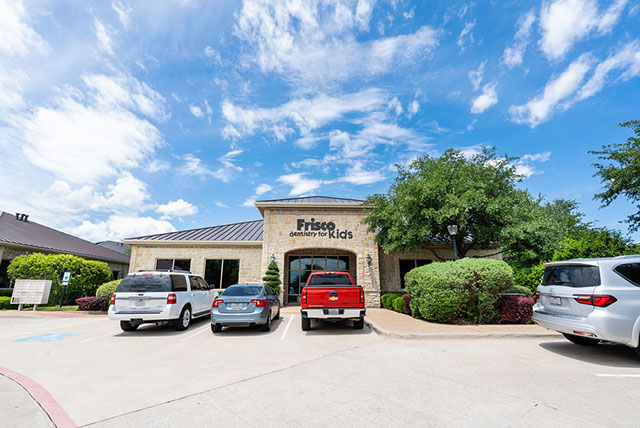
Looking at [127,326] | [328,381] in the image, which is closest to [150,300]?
[127,326]

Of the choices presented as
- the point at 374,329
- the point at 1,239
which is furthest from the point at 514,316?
the point at 1,239

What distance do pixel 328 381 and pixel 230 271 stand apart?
16.0m

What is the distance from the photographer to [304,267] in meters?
20.1

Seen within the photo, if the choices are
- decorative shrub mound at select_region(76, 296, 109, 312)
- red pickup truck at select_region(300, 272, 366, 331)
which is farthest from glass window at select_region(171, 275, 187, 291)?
decorative shrub mound at select_region(76, 296, 109, 312)

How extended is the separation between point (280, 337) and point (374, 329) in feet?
9.95

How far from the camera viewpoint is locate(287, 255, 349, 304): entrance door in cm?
1981

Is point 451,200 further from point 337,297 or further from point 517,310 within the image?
point 337,297

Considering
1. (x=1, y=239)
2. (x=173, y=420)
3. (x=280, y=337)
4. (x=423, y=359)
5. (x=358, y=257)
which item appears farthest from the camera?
(x=358, y=257)

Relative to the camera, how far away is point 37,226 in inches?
897

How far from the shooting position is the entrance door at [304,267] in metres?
19.8

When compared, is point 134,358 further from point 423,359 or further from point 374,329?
point 374,329

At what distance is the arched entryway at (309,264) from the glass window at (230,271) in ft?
10.3

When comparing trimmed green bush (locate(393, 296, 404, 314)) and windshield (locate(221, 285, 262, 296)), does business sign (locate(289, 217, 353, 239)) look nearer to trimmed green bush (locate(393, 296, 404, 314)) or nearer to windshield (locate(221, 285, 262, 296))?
trimmed green bush (locate(393, 296, 404, 314))

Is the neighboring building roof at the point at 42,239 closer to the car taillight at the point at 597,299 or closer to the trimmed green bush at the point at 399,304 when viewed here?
the trimmed green bush at the point at 399,304
